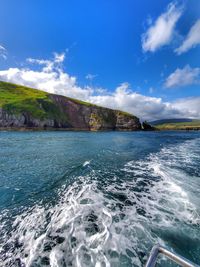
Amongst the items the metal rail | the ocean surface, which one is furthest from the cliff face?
the metal rail

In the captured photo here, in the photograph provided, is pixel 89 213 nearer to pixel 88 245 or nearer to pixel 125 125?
pixel 88 245

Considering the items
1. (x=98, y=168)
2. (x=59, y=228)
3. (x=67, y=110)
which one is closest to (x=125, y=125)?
(x=67, y=110)

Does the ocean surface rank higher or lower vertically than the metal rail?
lower

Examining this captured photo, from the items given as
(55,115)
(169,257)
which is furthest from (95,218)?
(55,115)

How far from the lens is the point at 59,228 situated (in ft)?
22.9

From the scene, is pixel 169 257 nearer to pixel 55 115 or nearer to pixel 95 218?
pixel 95 218

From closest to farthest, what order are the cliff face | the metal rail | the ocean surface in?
the metal rail, the ocean surface, the cliff face

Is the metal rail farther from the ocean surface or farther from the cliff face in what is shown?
the cliff face

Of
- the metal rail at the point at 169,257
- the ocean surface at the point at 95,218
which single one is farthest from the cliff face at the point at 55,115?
the metal rail at the point at 169,257

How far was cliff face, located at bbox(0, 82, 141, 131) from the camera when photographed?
10844cm

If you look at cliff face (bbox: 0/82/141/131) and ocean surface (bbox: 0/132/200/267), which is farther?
cliff face (bbox: 0/82/141/131)

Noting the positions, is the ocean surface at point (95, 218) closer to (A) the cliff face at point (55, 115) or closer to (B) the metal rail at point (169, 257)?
(B) the metal rail at point (169, 257)

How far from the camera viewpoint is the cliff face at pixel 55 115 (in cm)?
10844

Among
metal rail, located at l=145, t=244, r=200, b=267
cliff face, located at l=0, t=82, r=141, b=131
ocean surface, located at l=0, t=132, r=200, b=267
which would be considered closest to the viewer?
metal rail, located at l=145, t=244, r=200, b=267
